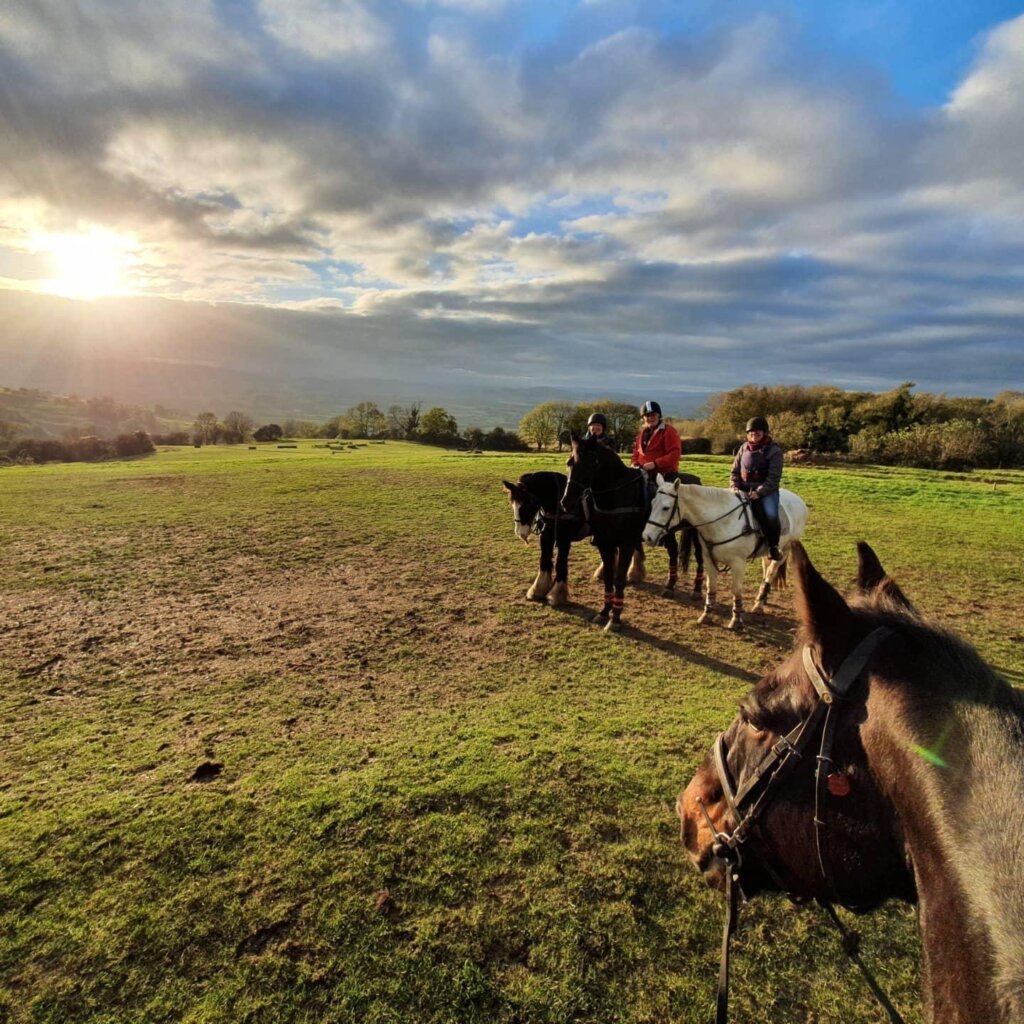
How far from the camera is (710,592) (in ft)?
26.7

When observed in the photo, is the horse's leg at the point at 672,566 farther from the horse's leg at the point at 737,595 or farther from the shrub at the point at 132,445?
the shrub at the point at 132,445

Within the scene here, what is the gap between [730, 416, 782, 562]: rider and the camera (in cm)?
A: 786

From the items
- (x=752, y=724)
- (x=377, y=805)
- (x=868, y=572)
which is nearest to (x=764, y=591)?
(x=377, y=805)

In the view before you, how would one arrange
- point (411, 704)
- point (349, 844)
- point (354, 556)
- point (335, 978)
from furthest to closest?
point (354, 556)
point (411, 704)
point (349, 844)
point (335, 978)

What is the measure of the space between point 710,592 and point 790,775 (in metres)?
6.87

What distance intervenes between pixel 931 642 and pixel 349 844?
3.59 m

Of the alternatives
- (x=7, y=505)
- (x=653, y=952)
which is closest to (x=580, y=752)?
(x=653, y=952)

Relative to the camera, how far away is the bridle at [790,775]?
1553 millimetres

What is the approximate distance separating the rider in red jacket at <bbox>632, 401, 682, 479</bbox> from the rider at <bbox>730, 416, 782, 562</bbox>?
1.18 meters

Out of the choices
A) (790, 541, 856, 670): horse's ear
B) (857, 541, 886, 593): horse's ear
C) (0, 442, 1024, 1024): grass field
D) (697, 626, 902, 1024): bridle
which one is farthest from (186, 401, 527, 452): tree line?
(790, 541, 856, 670): horse's ear

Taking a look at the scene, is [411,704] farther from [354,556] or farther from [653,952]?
[354,556]

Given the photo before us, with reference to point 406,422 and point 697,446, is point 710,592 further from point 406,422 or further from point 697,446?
point 406,422

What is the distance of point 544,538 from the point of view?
28.8ft

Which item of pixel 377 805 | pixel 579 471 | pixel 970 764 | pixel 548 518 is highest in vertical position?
pixel 579 471
